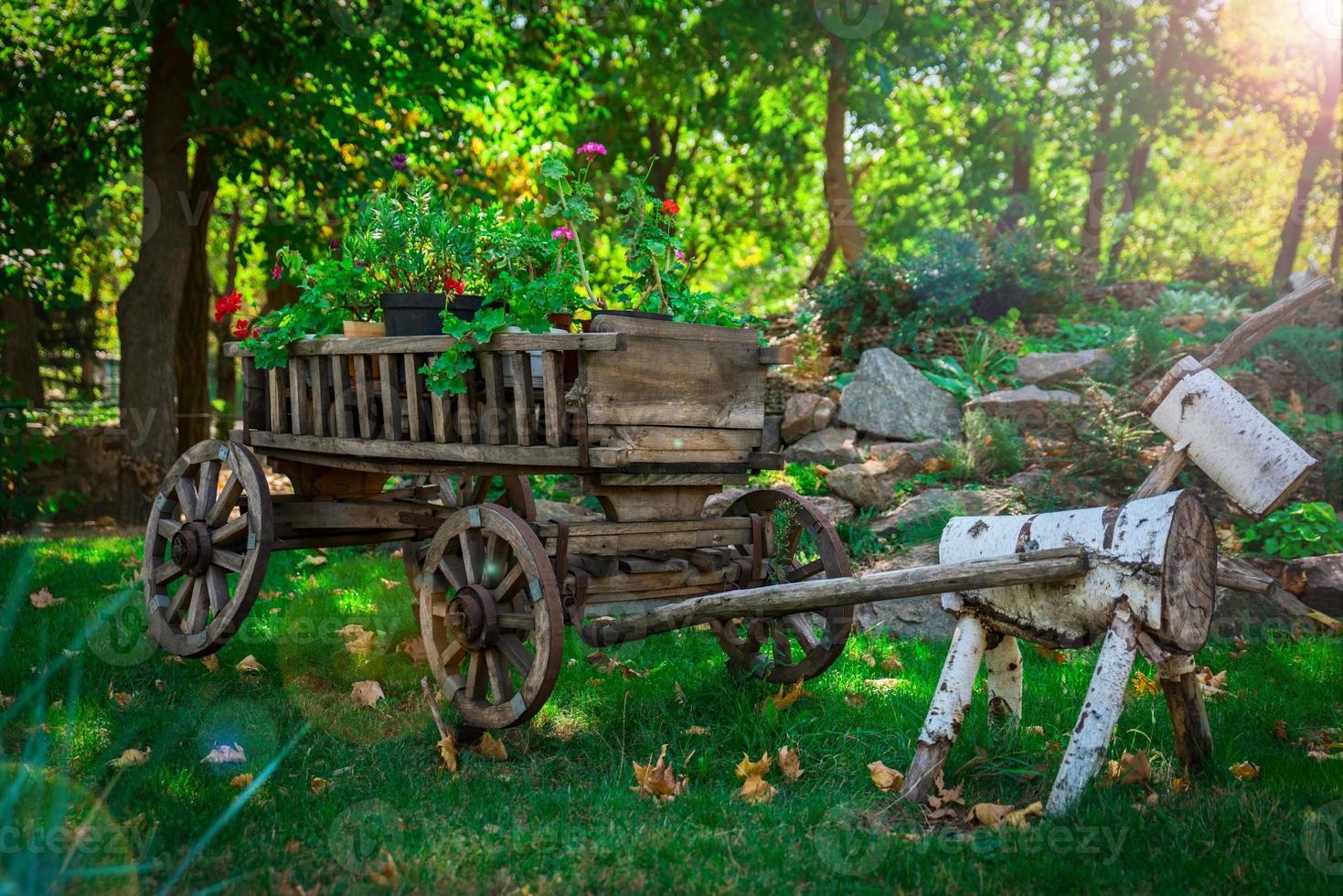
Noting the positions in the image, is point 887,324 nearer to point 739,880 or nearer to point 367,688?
point 367,688

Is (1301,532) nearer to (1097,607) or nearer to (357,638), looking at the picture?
(1097,607)

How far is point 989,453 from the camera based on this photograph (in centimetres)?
750

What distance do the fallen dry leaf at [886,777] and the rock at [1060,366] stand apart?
552cm

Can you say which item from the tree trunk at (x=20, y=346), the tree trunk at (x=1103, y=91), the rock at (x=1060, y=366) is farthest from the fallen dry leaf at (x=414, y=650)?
the tree trunk at (x=1103, y=91)

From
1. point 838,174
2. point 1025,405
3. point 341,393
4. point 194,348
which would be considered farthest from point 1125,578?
point 838,174

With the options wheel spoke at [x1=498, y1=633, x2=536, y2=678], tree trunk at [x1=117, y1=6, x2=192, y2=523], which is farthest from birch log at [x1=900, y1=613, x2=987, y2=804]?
tree trunk at [x1=117, y1=6, x2=192, y2=523]

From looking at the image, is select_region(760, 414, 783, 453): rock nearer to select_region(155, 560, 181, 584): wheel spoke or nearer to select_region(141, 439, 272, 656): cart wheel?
select_region(141, 439, 272, 656): cart wheel

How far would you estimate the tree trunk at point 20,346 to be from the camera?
440 inches

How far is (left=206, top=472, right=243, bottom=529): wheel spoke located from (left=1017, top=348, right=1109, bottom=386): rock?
6.14 m

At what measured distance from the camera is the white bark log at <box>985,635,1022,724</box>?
397 cm

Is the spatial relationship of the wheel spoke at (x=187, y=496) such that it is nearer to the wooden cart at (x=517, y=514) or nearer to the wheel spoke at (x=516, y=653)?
the wooden cart at (x=517, y=514)

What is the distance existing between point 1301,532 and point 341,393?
202 inches

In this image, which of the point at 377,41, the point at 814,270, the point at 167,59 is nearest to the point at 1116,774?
the point at 377,41

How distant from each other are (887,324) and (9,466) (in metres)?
7.95
